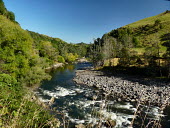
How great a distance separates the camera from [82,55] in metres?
129

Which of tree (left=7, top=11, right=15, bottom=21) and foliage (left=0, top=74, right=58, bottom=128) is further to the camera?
tree (left=7, top=11, right=15, bottom=21)

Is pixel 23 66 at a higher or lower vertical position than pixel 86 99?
higher

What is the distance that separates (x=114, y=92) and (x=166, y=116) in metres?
10.1

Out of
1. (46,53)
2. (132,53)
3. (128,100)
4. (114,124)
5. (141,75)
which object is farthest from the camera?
(46,53)

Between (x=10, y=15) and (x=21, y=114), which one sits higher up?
(x=10, y=15)

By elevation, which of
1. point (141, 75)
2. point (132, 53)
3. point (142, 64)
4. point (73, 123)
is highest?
point (132, 53)

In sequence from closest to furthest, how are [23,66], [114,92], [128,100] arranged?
[128,100] → [23,66] → [114,92]

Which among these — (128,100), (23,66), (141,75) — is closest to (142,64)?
(141,75)

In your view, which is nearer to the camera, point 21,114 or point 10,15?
point 21,114

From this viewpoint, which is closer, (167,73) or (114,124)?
(114,124)

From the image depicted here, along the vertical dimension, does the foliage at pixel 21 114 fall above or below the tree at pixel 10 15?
below

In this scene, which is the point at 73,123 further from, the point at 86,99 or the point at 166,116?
the point at 166,116

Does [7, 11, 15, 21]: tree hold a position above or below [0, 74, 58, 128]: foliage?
above

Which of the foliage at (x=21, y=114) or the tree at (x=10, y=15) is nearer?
the foliage at (x=21, y=114)
